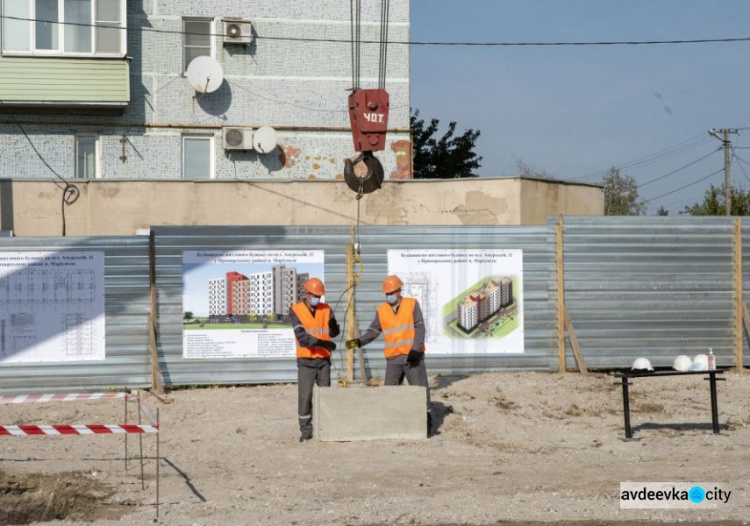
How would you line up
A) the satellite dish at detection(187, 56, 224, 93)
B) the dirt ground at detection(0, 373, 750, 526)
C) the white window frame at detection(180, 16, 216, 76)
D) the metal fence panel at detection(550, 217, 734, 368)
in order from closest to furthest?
the dirt ground at detection(0, 373, 750, 526)
the metal fence panel at detection(550, 217, 734, 368)
the satellite dish at detection(187, 56, 224, 93)
the white window frame at detection(180, 16, 216, 76)

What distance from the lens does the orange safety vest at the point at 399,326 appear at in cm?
1380

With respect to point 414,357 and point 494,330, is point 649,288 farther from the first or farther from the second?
point 414,357

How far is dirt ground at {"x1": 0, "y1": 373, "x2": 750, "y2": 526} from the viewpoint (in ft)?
32.4

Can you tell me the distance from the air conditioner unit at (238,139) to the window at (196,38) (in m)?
2.13

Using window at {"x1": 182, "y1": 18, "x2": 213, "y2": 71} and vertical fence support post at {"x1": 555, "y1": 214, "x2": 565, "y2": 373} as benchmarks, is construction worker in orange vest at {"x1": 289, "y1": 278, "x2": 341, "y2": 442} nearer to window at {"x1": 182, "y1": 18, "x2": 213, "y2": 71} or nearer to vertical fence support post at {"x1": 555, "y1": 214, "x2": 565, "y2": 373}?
vertical fence support post at {"x1": 555, "y1": 214, "x2": 565, "y2": 373}

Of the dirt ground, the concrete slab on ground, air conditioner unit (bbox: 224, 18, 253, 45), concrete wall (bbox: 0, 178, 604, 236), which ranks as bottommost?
the dirt ground

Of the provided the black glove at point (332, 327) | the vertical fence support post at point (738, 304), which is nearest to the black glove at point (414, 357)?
the black glove at point (332, 327)

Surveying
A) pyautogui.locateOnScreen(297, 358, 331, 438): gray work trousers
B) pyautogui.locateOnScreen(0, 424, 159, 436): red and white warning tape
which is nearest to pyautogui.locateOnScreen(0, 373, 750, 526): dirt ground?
pyautogui.locateOnScreen(297, 358, 331, 438): gray work trousers

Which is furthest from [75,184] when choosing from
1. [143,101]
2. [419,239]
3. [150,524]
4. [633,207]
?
[633,207]

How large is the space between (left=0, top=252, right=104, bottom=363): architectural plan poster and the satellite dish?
40.0 ft

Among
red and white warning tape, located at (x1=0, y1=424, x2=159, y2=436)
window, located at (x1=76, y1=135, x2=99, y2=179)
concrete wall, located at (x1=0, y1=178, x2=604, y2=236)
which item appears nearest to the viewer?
red and white warning tape, located at (x1=0, y1=424, x2=159, y2=436)

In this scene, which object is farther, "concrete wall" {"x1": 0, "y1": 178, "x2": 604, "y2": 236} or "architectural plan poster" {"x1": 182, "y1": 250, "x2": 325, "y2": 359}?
"concrete wall" {"x1": 0, "y1": 178, "x2": 604, "y2": 236}

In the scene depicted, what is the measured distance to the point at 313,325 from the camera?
13500 mm

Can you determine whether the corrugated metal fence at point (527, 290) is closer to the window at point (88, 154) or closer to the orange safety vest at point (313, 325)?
the orange safety vest at point (313, 325)
